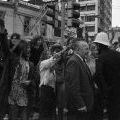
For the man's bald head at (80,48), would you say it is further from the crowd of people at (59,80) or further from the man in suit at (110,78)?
the man in suit at (110,78)

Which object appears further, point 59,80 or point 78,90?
point 59,80

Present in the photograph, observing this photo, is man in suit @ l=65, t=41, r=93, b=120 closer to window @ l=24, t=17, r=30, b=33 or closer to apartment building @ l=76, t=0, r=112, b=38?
window @ l=24, t=17, r=30, b=33

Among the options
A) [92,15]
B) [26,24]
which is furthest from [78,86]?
[92,15]

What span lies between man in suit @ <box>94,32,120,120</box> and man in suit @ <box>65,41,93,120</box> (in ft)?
1.59

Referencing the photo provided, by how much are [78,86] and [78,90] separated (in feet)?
0.19

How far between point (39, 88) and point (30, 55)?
909mm

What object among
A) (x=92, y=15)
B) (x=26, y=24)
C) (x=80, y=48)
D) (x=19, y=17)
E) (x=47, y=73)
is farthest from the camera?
(x=92, y=15)

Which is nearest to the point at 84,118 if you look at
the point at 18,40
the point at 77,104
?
the point at 77,104

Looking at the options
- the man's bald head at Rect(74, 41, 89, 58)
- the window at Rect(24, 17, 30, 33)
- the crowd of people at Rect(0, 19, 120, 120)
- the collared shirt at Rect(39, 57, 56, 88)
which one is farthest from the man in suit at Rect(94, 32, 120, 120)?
the window at Rect(24, 17, 30, 33)

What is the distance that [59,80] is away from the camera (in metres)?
6.84

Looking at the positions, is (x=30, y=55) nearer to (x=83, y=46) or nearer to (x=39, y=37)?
(x=39, y=37)

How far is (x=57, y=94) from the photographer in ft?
22.6

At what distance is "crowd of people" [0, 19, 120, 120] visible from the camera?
514 cm

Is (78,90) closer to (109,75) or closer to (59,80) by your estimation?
(109,75)
